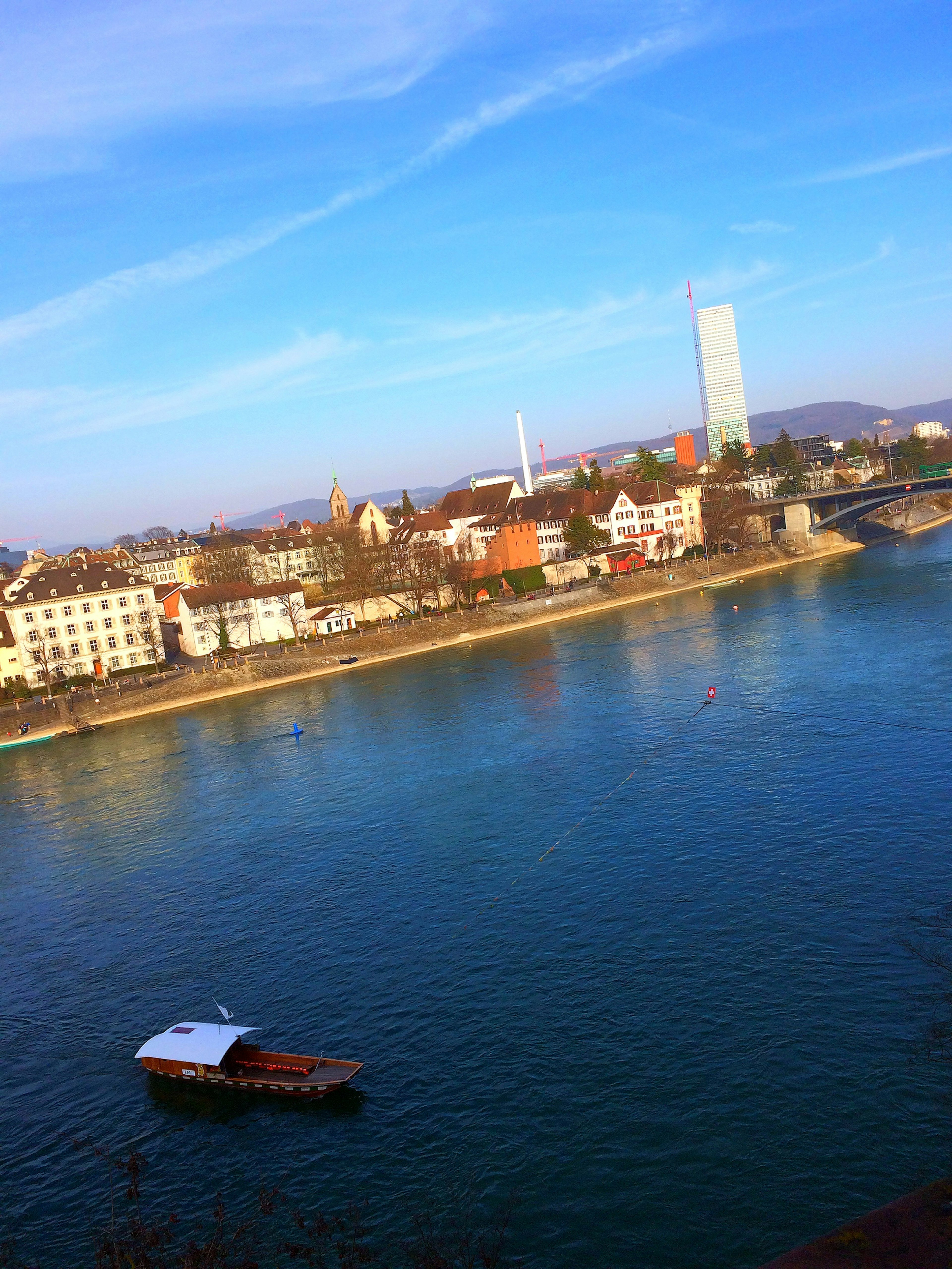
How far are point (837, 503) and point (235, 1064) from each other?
87957 mm

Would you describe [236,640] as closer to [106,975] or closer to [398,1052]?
[106,975]

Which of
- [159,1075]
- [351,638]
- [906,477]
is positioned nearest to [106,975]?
[159,1075]

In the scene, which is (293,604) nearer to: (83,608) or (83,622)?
(83,608)

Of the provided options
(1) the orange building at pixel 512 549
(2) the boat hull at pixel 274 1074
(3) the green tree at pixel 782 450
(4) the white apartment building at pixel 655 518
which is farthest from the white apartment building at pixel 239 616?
(3) the green tree at pixel 782 450

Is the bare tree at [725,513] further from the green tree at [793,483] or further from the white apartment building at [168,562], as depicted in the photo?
the white apartment building at [168,562]

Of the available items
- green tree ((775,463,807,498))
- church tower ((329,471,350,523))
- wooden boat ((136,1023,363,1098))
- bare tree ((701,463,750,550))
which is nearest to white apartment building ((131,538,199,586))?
church tower ((329,471,350,523))

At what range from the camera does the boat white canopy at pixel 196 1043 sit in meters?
16.1

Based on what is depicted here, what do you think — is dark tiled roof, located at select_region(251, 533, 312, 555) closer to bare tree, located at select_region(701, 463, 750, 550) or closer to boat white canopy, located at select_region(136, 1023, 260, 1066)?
bare tree, located at select_region(701, 463, 750, 550)

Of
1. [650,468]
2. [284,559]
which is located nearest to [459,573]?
[284,559]

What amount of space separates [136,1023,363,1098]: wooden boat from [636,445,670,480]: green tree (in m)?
90.2

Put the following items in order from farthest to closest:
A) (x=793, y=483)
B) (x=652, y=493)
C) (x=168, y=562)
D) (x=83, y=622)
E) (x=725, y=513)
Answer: (x=168, y=562) → (x=793, y=483) → (x=725, y=513) → (x=652, y=493) → (x=83, y=622)

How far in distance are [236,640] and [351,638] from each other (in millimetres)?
8163

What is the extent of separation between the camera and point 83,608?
6084cm

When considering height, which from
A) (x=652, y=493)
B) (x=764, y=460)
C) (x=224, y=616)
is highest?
(x=764, y=460)
